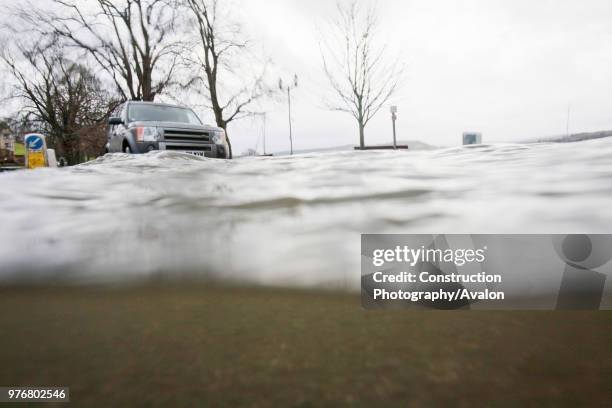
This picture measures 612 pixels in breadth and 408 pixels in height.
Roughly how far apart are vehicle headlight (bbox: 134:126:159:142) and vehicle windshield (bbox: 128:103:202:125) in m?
0.55

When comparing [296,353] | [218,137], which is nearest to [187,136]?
[218,137]

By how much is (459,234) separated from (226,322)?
639 millimetres

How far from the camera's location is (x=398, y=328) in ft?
2.27

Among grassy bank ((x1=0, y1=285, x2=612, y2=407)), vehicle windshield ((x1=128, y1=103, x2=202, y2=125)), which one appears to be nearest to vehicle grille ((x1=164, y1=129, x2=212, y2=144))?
vehicle windshield ((x1=128, y1=103, x2=202, y2=125))

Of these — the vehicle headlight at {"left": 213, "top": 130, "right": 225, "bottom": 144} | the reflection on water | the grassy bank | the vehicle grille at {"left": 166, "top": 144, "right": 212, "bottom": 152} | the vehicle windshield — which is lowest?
the grassy bank

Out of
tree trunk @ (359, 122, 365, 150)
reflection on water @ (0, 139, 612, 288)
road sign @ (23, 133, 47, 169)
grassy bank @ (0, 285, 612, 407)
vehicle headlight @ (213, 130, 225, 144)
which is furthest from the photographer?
tree trunk @ (359, 122, 365, 150)

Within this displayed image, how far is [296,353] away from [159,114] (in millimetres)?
7295

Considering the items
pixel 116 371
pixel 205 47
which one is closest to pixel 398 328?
pixel 116 371

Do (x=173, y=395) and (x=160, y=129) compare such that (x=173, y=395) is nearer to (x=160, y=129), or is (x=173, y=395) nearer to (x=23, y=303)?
(x=23, y=303)

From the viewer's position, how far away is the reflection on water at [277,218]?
944 mm

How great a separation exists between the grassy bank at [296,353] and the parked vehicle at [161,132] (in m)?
5.88

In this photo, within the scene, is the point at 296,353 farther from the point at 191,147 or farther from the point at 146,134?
the point at 191,147

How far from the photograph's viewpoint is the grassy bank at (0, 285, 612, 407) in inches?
20.7

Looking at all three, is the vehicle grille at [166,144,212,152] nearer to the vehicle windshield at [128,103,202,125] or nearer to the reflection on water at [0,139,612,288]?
the vehicle windshield at [128,103,202,125]
